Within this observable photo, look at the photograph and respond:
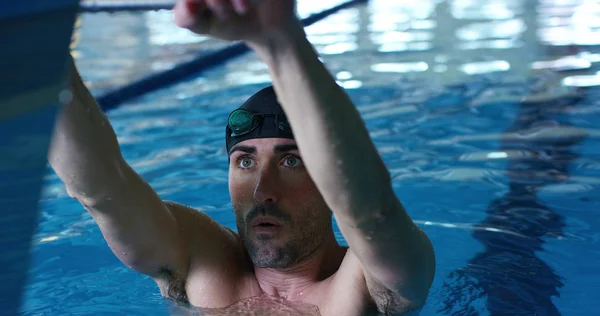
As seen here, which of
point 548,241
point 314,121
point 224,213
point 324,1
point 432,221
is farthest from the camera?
point 324,1

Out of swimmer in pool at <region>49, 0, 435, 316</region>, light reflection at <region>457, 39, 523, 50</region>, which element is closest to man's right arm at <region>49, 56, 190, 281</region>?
swimmer in pool at <region>49, 0, 435, 316</region>

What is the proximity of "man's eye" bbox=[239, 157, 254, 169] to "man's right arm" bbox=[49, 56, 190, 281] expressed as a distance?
249 mm

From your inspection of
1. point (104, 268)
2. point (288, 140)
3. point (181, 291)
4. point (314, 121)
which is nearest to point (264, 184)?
point (288, 140)

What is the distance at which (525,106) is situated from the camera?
19.4ft

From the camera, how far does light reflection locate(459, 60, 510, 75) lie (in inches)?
283

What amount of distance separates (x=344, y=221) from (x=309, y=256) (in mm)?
875

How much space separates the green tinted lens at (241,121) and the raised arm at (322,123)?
731 millimetres

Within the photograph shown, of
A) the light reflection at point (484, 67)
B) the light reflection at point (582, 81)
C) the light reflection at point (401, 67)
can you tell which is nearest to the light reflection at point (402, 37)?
the light reflection at point (401, 67)

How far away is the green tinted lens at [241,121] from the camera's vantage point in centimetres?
231

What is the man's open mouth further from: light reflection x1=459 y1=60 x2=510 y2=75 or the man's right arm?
light reflection x1=459 y1=60 x2=510 y2=75

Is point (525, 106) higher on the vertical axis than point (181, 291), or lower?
lower

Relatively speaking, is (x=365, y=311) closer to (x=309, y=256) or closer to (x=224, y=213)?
(x=309, y=256)

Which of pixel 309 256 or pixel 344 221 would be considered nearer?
pixel 344 221

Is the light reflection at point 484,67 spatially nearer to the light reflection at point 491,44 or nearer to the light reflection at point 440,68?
the light reflection at point 440,68
